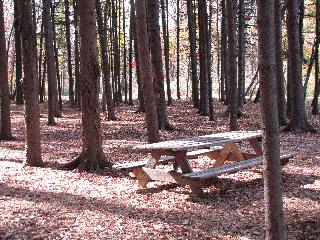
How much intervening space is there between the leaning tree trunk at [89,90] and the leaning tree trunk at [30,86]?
3.72ft

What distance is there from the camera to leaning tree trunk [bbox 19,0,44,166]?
918 cm

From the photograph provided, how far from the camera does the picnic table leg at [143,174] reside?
7.60 m

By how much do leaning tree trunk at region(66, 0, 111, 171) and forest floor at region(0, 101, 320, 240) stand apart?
0.37 m

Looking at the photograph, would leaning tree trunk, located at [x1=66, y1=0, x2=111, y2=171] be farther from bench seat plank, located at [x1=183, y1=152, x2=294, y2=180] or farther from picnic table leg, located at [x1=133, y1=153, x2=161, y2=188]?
bench seat plank, located at [x1=183, y1=152, x2=294, y2=180]

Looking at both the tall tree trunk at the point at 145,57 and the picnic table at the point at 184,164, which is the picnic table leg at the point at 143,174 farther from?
the tall tree trunk at the point at 145,57

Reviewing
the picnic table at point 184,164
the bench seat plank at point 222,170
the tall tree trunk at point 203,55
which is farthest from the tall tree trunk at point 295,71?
the bench seat plank at point 222,170

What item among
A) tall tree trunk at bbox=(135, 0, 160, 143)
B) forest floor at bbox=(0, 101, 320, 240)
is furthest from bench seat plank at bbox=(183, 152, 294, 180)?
tall tree trunk at bbox=(135, 0, 160, 143)

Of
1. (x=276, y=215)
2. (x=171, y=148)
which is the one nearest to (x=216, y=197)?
(x=171, y=148)

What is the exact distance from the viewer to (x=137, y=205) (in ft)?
22.4

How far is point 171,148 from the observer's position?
22.3 ft

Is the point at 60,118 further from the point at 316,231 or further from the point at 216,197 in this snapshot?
the point at 316,231

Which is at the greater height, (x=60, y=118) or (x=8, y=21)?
(x=8, y=21)

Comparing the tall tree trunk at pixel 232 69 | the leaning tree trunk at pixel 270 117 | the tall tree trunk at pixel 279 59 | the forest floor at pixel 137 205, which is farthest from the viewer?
the tall tree trunk at pixel 279 59

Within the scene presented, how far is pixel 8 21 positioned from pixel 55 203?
4191 centimetres
